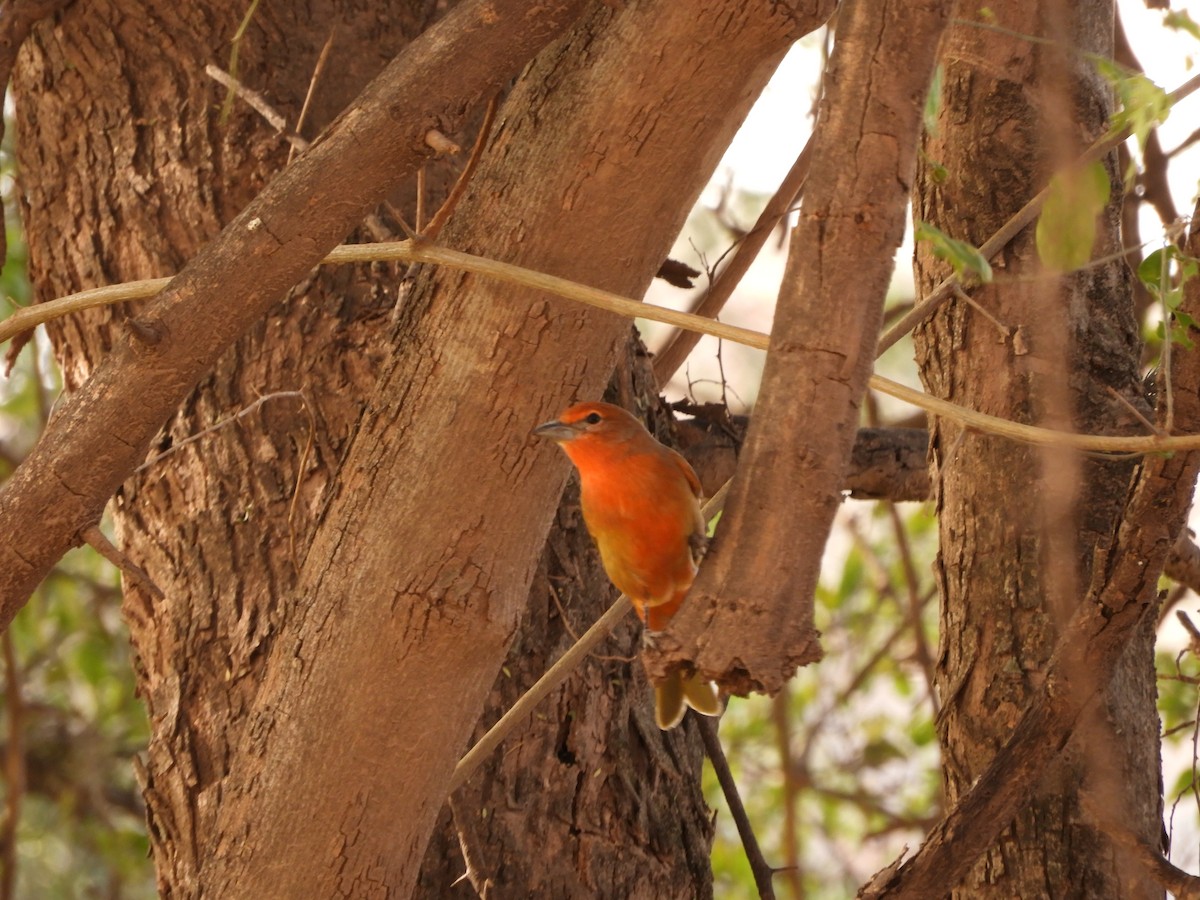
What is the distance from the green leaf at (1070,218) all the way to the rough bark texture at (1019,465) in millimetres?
1199

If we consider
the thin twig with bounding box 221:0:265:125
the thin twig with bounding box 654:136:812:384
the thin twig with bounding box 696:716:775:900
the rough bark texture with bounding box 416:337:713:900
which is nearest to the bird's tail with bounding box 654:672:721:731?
the rough bark texture with bounding box 416:337:713:900

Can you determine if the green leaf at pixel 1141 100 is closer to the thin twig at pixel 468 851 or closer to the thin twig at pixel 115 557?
the thin twig at pixel 115 557

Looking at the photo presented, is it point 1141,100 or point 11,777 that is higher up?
point 11,777

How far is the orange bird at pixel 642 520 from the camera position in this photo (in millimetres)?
2613

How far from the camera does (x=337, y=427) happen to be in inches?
116

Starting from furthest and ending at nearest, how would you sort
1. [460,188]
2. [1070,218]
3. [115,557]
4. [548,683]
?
1. [548,683]
2. [460,188]
3. [115,557]
4. [1070,218]

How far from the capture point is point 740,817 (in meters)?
3.16

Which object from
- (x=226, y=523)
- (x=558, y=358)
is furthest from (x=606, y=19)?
(x=226, y=523)

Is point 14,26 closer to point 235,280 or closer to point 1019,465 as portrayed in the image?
point 235,280

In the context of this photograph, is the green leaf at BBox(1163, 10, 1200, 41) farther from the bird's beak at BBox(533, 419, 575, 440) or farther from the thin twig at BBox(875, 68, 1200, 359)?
the bird's beak at BBox(533, 419, 575, 440)

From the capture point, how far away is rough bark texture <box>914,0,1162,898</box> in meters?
2.73

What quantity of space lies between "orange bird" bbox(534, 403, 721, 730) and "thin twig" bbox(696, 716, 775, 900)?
49cm

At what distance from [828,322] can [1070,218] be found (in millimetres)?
279

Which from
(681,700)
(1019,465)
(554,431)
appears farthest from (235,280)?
(1019,465)
